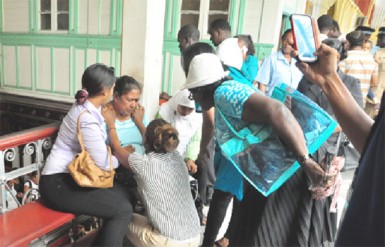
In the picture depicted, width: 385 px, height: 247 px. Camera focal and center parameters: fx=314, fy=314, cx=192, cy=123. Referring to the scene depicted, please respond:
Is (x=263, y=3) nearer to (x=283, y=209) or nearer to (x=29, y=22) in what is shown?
(x=283, y=209)

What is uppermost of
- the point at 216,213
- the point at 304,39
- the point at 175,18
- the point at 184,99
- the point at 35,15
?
the point at 175,18

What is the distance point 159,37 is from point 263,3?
2.88 meters

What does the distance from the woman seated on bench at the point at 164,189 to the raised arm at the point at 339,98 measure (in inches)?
42.1

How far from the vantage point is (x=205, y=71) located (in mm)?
1640

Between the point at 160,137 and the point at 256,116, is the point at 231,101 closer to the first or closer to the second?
the point at 256,116

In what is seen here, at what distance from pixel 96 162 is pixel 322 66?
1562mm

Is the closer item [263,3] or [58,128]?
[58,128]

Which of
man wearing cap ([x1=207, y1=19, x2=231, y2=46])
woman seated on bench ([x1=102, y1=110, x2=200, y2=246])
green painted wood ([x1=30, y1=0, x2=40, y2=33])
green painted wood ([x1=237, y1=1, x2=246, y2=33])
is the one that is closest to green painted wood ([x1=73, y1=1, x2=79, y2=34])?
green painted wood ([x1=30, y1=0, x2=40, y2=33])

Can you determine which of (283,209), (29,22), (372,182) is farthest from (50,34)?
(372,182)

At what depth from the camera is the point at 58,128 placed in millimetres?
2418

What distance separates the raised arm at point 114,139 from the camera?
7.77ft

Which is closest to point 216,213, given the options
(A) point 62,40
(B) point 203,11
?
(B) point 203,11

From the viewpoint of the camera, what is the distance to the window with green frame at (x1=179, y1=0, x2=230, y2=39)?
570cm

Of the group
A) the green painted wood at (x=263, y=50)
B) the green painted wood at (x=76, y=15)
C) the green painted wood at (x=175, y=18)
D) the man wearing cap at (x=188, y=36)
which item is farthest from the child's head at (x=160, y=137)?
the green painted wood at (x=76, y=15)
